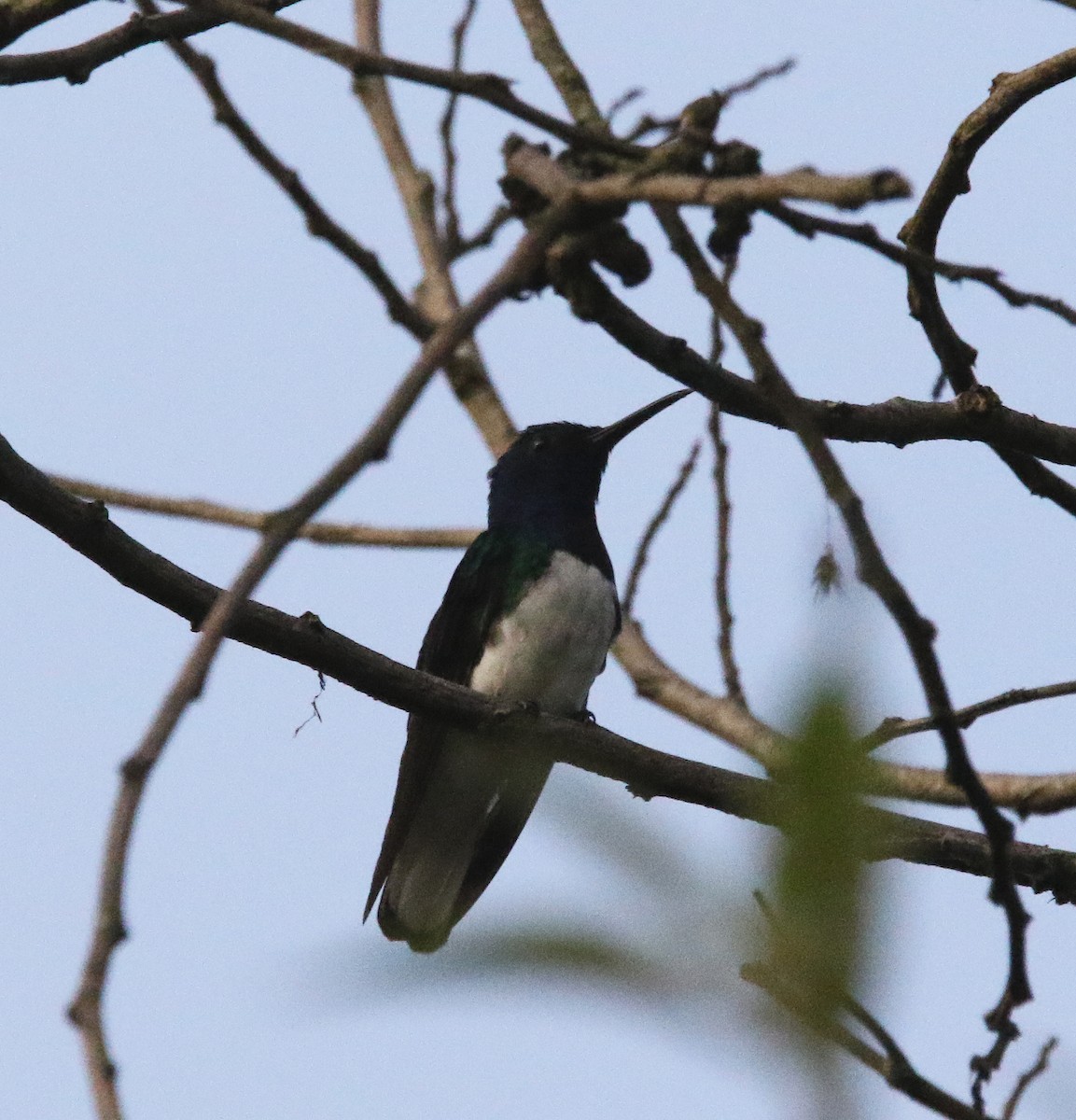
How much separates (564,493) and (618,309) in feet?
15.3

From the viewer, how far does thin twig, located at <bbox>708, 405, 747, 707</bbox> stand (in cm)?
569

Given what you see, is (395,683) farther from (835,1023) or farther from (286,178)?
(835,1023)

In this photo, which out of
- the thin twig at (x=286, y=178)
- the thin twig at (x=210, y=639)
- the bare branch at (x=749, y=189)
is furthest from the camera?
the thin twig at (x=286, y=178)

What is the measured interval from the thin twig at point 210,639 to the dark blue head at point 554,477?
540cm

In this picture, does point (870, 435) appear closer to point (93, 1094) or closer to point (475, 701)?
point (475, 701)

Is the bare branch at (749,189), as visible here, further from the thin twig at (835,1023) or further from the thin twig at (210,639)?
the thin twig at (835,1023)

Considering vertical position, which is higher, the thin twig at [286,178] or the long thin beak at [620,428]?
the long thin beak at [620,428]

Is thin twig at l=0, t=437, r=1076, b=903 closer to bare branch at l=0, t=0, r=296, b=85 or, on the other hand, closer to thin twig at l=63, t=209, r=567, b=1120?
bare branch at l=0, t=0, r=296, b=85

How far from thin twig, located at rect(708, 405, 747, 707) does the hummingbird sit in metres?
0.44

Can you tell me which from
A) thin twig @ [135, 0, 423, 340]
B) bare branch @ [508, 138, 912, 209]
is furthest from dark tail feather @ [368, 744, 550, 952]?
bare branch @ [508, 138, 912, 209]

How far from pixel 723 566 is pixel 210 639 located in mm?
4436

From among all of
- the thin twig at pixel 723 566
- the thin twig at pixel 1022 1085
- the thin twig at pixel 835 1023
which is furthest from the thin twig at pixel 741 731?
the thin twig at pixel 835 1023

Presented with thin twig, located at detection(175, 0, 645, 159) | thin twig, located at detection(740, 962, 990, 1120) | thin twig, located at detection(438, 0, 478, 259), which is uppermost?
thin twig, located at detection(438, 0, 478, 259)

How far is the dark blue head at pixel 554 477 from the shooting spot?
7137 mm
